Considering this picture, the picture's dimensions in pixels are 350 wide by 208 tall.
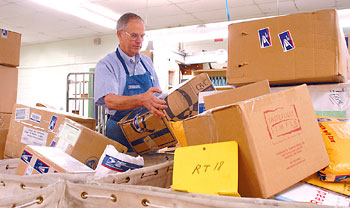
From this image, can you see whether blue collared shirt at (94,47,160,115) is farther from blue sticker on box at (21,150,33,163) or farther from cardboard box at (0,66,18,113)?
cardboard box at (0,66,18,113)

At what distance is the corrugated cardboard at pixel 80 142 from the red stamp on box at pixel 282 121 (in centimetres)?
86

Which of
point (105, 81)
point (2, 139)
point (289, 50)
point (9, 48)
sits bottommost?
point (2, 139)

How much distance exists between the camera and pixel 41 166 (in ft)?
3.62

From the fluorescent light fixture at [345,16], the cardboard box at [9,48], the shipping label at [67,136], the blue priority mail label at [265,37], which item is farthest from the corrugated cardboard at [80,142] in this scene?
the fluorescent light fixture at [345,16]

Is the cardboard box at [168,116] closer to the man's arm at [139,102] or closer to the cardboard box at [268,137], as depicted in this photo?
the man's arm at [139,102]

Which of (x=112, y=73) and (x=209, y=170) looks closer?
(x=209, y=170)

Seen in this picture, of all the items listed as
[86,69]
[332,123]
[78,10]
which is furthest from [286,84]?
[86,69]

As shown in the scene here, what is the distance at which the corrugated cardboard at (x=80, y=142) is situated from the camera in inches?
54.6

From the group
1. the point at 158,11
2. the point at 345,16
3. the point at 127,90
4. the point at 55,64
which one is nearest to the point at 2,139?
the point at 127,90

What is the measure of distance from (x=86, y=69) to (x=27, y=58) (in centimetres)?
208

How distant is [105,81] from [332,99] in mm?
1163

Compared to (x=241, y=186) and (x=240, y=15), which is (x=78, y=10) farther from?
(x=241, y=186)

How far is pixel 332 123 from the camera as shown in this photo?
1.09 meters

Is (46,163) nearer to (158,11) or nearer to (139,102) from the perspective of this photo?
(139,102)
